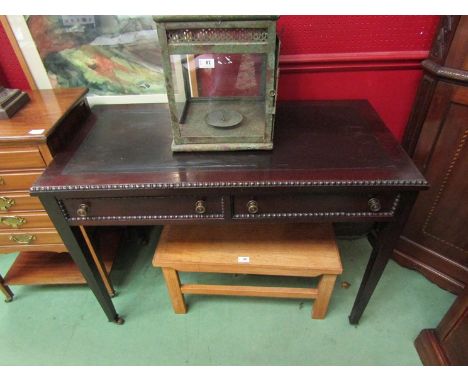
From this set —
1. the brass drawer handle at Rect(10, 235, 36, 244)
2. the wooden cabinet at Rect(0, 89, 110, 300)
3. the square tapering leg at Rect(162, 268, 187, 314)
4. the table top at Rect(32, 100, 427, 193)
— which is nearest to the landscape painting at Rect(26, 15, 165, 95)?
the wooden cabinet at Rect(0, 89, 110, 300)

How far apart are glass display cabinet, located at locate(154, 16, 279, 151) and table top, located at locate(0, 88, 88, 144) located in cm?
48

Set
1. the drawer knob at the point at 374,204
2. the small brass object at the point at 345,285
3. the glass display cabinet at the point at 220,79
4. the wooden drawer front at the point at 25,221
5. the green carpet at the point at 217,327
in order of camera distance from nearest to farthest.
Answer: the glass display cabinet at the point at 220,79
the drawer knob at the point at 374,204
the wooden drawer front at the point at 25,221
the green carpet at the point at 217,327
the small brass object at the point at 345,285

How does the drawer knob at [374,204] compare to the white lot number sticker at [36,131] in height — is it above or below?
below

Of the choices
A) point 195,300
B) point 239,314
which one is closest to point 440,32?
point 239,314

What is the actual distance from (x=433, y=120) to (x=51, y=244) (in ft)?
5.79

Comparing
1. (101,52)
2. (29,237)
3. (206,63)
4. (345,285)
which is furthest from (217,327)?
(101,52)

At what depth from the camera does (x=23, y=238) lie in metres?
1.32

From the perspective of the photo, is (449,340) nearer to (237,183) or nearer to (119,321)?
(237,183)

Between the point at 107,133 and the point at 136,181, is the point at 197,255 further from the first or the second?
the point at 107,133

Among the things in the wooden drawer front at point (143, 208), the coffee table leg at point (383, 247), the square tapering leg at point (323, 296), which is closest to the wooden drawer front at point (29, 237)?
the wooden drawer front at point (143, 208)

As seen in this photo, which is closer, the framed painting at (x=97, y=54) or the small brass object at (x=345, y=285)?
the framed painting at (x=97, y=54)

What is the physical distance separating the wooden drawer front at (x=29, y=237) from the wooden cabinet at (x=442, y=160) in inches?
66.5

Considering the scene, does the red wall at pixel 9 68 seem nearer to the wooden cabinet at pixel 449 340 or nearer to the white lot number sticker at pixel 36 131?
the white lot number sticker at pixel 36 131

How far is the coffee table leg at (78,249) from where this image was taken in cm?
102
